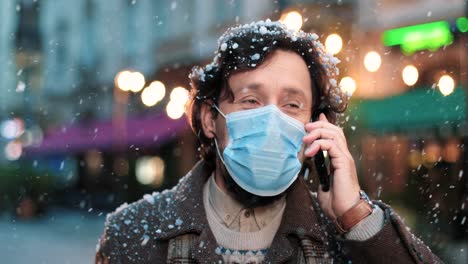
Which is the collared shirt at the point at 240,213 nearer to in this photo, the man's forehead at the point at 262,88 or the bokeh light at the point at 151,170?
the man's forehead at the point at 262,88

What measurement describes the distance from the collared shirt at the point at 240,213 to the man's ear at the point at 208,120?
0.97 feet

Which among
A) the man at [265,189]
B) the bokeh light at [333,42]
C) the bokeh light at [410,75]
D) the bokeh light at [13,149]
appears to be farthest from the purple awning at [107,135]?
the man at [265,189]

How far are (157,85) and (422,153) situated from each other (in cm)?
770

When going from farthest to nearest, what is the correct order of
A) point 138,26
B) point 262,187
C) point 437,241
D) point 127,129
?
point 138,26, point 127,129, point 437,241, point 262,187

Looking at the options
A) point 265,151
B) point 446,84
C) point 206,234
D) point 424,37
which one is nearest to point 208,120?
point 265,151

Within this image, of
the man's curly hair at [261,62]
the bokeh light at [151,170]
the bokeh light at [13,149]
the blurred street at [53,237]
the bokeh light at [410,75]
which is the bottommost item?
the man's curly hair at [261,62]

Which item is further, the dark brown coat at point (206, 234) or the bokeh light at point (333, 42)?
the bokeh light at point (333, 42)

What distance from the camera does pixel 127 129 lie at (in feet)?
93.9

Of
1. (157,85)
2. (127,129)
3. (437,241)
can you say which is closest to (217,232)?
(437,241)

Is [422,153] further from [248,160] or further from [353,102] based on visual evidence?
[248,160]

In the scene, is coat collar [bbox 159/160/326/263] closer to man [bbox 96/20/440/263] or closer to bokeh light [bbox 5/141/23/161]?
man [bbox 96/20/440/263]

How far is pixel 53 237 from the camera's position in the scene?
20516mm

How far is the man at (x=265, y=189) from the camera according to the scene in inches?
105

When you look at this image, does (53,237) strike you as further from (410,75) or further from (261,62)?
(261,62)
